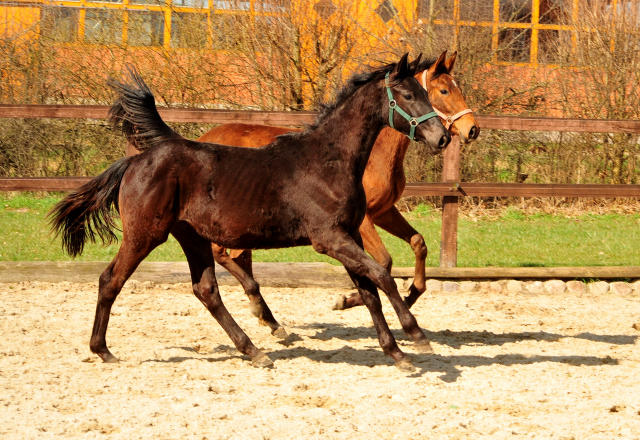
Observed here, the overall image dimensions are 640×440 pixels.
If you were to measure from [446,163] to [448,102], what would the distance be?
209 centimetres

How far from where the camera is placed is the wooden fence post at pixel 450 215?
765 centimetres

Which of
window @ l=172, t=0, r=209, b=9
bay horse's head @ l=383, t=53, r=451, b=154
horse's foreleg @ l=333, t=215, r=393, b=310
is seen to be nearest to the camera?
bay horse's head @ l=383, t=53, r=451, b=154

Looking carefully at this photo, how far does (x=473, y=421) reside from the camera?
3.71 meters

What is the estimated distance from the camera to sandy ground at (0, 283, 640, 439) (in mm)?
3613

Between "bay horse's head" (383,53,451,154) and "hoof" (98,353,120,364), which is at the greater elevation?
"bay horse's head" (383,53,451,154)

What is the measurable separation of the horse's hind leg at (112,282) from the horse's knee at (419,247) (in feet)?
7.73

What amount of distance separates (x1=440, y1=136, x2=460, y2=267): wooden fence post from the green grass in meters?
0.47

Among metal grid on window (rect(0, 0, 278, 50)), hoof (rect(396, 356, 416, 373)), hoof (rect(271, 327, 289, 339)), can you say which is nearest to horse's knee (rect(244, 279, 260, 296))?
hoof (rect(271, 327, 289, 339))

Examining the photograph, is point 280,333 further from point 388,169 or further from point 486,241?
point 486,241

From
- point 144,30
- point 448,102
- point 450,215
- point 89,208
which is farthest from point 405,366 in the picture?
point 144,30

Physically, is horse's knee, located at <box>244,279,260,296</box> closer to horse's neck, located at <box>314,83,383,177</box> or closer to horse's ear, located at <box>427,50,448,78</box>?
horse's neck, located at <box>314,83,383,177</box>

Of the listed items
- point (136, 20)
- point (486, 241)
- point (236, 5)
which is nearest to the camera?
point (486, 241)

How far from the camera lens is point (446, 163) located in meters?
7.77

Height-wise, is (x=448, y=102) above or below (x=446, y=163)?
above
